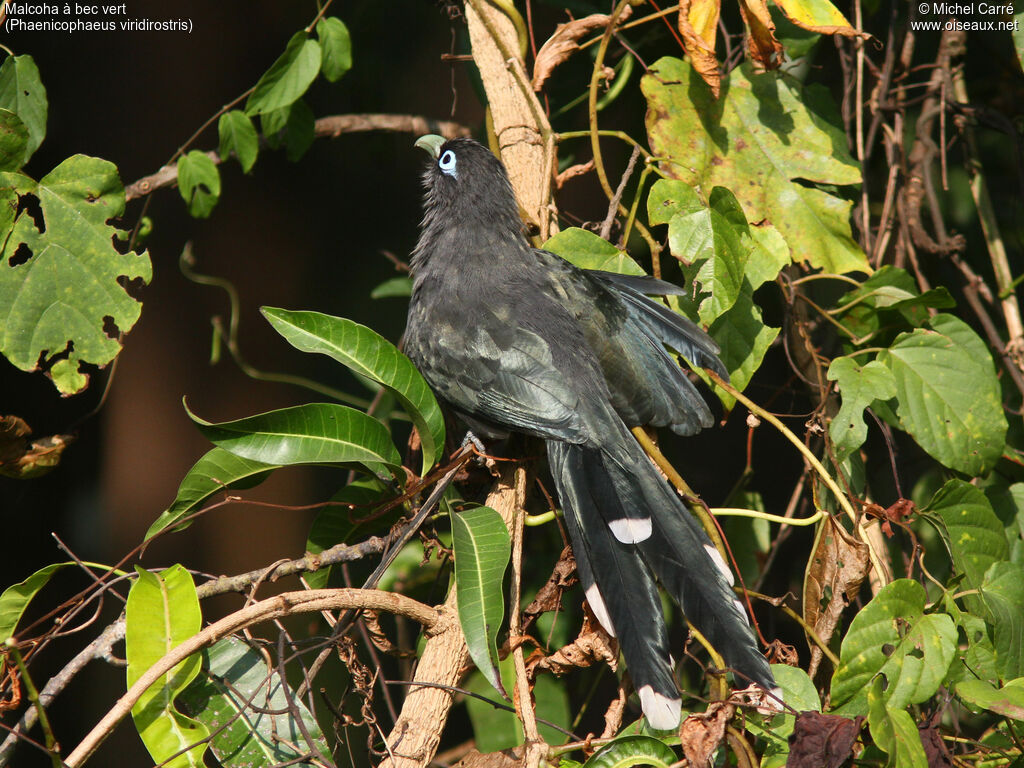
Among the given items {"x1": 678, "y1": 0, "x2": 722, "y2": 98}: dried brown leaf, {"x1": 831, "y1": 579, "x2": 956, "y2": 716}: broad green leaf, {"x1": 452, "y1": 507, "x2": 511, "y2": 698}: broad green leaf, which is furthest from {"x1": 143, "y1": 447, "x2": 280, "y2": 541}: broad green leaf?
{"x1": 678, "y1": 0, "x2": 722, "y2": 98}: dried brown leaf

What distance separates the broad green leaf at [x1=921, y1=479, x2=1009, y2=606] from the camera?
180cm

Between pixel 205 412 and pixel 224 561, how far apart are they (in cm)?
55

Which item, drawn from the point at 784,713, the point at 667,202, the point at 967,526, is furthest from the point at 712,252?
the point at 784,713

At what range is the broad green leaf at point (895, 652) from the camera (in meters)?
1.48

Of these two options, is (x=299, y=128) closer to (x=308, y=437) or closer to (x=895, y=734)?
(x=308, y=437)

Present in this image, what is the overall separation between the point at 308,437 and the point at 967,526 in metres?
1.40

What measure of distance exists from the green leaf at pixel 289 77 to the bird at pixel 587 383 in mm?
350

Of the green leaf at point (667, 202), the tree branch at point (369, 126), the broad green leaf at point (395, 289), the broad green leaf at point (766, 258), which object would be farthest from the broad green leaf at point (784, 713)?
the tree branch at point (369, 126)

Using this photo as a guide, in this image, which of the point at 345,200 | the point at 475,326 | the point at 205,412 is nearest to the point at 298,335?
the point at 475,326

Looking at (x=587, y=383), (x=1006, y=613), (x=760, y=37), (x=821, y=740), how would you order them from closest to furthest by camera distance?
(x=821, y=740)
(x=1006, y=613)
(x=587, y=383)
(x=760, y=37)

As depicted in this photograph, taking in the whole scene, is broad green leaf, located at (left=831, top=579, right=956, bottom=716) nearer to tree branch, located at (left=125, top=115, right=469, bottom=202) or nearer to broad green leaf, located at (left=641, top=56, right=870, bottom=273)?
broad green leaf, located at (left=641, top=56, right=870, bottom=273)

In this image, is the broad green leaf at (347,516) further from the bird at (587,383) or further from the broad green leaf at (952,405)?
the broad green leaf at (952,405)

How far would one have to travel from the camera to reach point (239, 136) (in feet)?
7.63

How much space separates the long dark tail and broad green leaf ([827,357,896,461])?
37 centimetres
